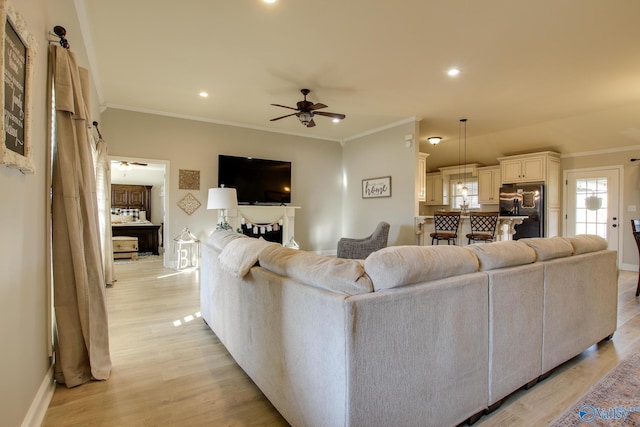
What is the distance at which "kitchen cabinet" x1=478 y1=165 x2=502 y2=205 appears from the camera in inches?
309

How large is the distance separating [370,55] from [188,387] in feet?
11.5

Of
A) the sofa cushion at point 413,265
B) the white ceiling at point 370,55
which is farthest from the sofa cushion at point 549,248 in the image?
the white ceiling at point 370,55

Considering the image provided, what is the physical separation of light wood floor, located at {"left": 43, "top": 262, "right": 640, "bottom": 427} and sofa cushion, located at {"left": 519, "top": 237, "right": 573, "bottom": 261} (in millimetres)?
794

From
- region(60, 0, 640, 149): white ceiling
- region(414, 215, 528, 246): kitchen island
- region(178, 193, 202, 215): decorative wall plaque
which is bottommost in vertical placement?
region(414, 215, 528, 246): kitchen island

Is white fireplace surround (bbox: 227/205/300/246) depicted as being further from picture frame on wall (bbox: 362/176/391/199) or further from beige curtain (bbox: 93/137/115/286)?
beige curtain (bbox: 93/137/115/286)

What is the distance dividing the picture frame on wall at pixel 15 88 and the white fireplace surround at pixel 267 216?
14.7 ft

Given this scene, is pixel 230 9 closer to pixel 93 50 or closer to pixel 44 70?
pixel 44 70

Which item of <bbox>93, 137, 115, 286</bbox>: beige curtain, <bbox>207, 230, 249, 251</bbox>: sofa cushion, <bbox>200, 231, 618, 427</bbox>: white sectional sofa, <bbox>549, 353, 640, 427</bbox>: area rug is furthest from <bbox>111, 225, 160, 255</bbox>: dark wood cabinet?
<bbox>549, 353, 640, 427</bbox>: area rug

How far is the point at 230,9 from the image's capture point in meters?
2.72

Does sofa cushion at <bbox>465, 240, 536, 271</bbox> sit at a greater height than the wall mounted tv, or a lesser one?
lesser

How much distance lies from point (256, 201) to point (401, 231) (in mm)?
2940

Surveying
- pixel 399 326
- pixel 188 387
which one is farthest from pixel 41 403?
pixel 399 326

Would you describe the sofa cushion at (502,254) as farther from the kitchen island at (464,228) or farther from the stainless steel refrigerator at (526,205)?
the stainless steel refrigerator at (526,205)

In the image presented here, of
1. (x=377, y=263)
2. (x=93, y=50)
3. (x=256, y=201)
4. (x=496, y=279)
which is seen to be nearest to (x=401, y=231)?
(x=256, y=201)
